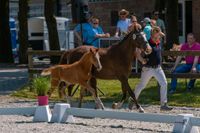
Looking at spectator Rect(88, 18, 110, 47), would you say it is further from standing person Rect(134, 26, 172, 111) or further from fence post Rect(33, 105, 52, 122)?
fence post Rect(33, 105, 52, 122)

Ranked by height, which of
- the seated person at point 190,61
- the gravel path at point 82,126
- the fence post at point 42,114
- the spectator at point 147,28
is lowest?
the gravel path at point 82,126

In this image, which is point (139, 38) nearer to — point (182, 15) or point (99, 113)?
point (99, 113)

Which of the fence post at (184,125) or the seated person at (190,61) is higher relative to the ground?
the seated person at (190,61)

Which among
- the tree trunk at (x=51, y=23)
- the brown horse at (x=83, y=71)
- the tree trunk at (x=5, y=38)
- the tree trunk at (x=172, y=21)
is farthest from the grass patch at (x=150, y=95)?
the tree trunk at (x=5, y=38)

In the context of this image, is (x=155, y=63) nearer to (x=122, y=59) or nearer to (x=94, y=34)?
(x=122, y=59)

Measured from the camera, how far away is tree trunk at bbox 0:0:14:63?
3362cm

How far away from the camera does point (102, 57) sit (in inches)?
523

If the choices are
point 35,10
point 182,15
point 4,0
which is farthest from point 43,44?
point 35,10

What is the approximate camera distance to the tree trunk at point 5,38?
33.6m

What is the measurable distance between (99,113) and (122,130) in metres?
0.56

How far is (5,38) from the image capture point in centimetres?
3372

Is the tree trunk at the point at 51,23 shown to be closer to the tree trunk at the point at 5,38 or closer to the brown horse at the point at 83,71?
the tree trunk at the point at 5,38

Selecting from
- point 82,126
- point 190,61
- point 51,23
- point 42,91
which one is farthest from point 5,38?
point 82,126

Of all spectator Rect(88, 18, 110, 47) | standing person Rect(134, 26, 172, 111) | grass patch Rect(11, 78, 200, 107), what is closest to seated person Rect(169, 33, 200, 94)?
grass patch Rect(11, 78, 200, 107)
